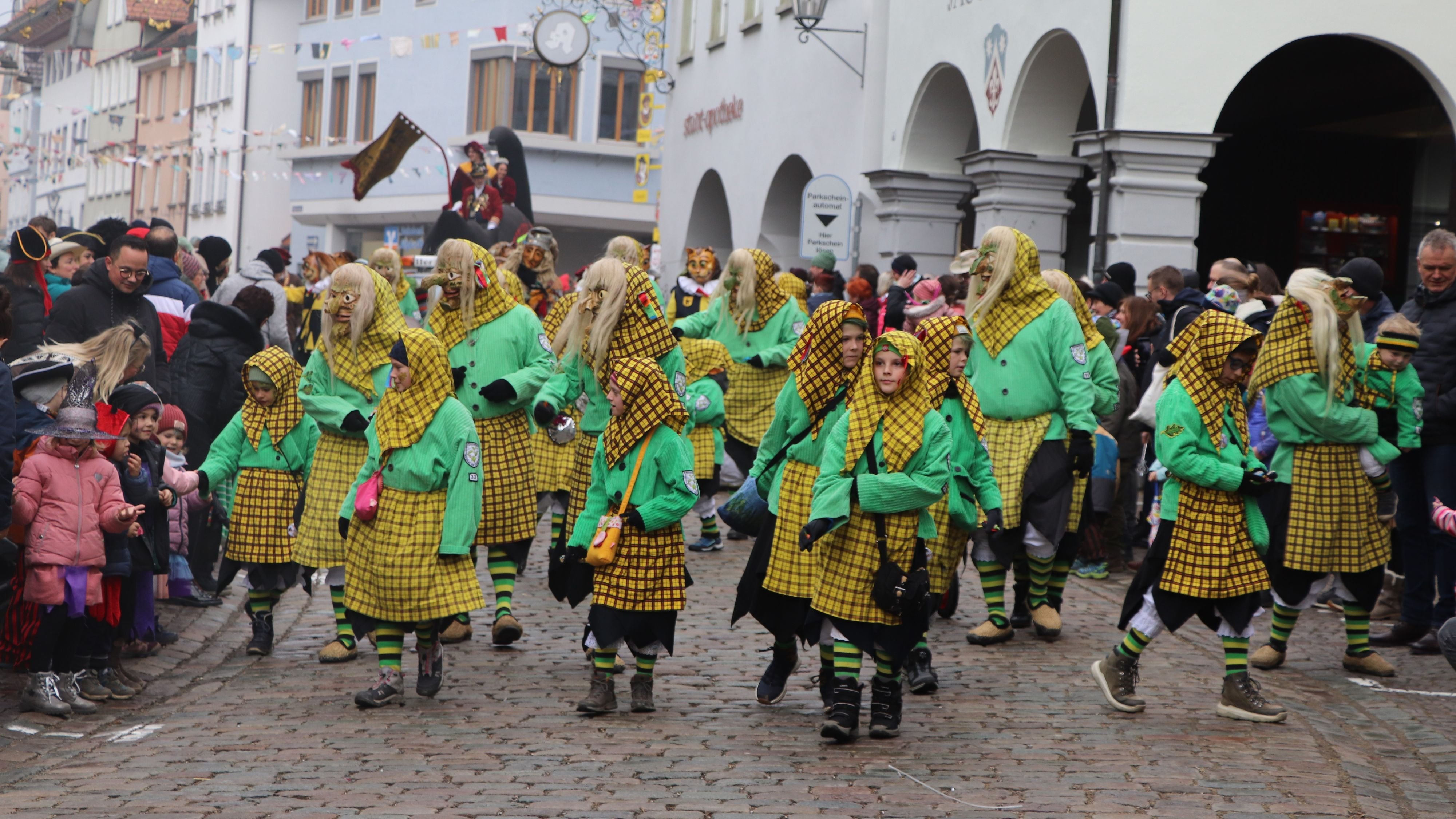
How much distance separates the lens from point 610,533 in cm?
711

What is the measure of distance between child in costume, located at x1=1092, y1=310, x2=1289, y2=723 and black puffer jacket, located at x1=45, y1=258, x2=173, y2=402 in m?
5.56

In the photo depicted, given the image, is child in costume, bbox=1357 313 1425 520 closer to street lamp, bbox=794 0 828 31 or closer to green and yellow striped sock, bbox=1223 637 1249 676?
green and yellow striped sock, bbox=1223 637 1249 676

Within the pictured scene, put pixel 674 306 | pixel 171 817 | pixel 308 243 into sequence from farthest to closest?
pixel 308 243, pixel 674 306, pixel 171 817

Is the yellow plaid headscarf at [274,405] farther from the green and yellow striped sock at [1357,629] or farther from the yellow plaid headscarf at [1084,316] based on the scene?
the green and yellow striped sock at [1357,629]

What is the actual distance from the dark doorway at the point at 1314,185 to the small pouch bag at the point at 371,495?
13.0 meters

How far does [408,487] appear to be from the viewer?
24.2 ft

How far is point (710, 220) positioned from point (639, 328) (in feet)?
70.2

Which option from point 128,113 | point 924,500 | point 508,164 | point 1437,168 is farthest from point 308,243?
point 924,500

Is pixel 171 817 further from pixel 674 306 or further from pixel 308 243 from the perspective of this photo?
pixel 308 243

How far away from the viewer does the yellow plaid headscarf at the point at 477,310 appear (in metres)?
8.99

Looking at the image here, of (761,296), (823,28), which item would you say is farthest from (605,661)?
(823,28)

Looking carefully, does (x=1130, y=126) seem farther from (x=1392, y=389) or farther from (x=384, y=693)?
(x=384, y=693)

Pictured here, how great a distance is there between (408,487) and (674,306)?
684cm

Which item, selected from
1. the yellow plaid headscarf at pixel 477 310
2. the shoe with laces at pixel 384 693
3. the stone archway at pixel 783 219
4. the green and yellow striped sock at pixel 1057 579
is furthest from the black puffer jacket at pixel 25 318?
the stone archway at pixel 783 219
